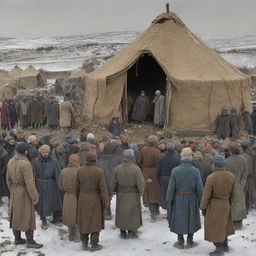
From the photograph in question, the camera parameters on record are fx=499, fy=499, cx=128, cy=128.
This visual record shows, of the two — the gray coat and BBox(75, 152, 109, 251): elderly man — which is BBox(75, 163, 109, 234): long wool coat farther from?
the gray coat

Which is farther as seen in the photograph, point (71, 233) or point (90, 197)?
point (71, 233)

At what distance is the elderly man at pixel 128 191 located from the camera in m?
7.71

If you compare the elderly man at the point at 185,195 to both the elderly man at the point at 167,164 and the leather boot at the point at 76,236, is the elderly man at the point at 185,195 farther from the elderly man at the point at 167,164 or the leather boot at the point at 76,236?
the leather boot at the point at 76,236

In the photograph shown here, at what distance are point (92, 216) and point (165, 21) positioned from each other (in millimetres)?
12572

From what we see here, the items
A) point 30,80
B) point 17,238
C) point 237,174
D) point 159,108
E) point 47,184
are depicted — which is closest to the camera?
point 17,238

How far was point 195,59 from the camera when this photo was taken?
687 inches

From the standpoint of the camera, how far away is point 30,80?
125 feet

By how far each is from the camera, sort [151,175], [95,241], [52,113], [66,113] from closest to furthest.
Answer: [95,241] < [151,175] < [66,113] < [52,113]

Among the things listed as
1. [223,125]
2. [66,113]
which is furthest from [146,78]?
[223,125]

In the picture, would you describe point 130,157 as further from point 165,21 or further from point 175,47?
point 165,21

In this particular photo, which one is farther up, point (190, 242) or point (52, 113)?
point (52, 113)

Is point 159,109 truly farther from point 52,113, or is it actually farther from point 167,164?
point 167,164

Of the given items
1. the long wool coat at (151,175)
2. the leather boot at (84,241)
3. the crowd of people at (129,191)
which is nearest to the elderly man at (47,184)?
the crowd of people at (129,191)

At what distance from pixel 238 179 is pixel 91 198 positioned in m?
2.52
